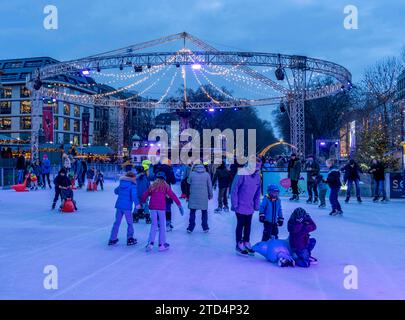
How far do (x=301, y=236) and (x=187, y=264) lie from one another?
1626 mm

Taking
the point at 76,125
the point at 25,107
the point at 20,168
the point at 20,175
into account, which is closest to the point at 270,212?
the point at 20,168

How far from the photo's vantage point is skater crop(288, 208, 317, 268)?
19.9 feet

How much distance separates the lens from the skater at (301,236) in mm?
6062

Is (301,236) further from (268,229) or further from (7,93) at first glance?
(7,93)

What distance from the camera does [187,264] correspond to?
6184 mm

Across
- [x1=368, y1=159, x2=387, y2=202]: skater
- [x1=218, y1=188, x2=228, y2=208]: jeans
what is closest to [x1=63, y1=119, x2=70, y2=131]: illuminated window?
[x1=368, y1=159, x2=387, y2=202]: skater

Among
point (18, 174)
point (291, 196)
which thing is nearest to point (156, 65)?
point (18, 174)

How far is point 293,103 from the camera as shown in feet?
95.0

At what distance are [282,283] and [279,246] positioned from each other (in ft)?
3.76

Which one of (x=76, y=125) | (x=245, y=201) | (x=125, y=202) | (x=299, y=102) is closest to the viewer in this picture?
(x=245, y=201)

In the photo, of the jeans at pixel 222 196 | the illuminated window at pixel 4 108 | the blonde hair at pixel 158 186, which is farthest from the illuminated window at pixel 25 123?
the blonde hair at pixel 158 186

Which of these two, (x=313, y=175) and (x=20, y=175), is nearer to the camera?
(x=313, y=175)
